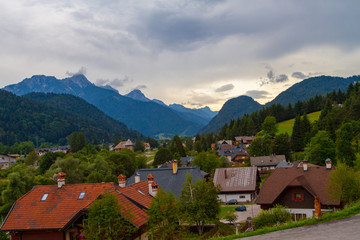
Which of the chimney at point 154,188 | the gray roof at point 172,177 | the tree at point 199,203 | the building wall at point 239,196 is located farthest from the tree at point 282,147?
the tree at point 199,203

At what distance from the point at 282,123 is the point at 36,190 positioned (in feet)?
410

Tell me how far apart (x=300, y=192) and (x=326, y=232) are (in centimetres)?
1879

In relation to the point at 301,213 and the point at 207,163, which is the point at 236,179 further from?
the point at 301,213

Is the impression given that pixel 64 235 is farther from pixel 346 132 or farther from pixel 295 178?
pixel 346 132

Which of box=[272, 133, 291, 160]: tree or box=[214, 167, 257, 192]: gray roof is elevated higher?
box=[272, 133, 291, 160]: tree

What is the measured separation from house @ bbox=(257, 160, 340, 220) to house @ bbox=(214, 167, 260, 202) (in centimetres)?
1297

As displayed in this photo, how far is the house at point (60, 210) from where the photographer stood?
2088 centimetres

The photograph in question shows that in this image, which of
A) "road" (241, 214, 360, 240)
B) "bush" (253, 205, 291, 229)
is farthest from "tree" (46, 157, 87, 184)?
"road" (241, 214, 360, 240)

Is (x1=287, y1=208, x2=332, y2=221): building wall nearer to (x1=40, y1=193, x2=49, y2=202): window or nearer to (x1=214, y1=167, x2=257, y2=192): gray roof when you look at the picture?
(x1=214, y1=167, x2=257, y2=192): gray roof

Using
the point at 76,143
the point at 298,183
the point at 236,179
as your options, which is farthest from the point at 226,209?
the point at 76,143

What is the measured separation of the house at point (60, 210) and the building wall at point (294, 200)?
47.4 feet

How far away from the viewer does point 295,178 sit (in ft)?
101

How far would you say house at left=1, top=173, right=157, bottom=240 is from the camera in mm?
20875

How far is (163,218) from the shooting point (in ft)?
61.5
